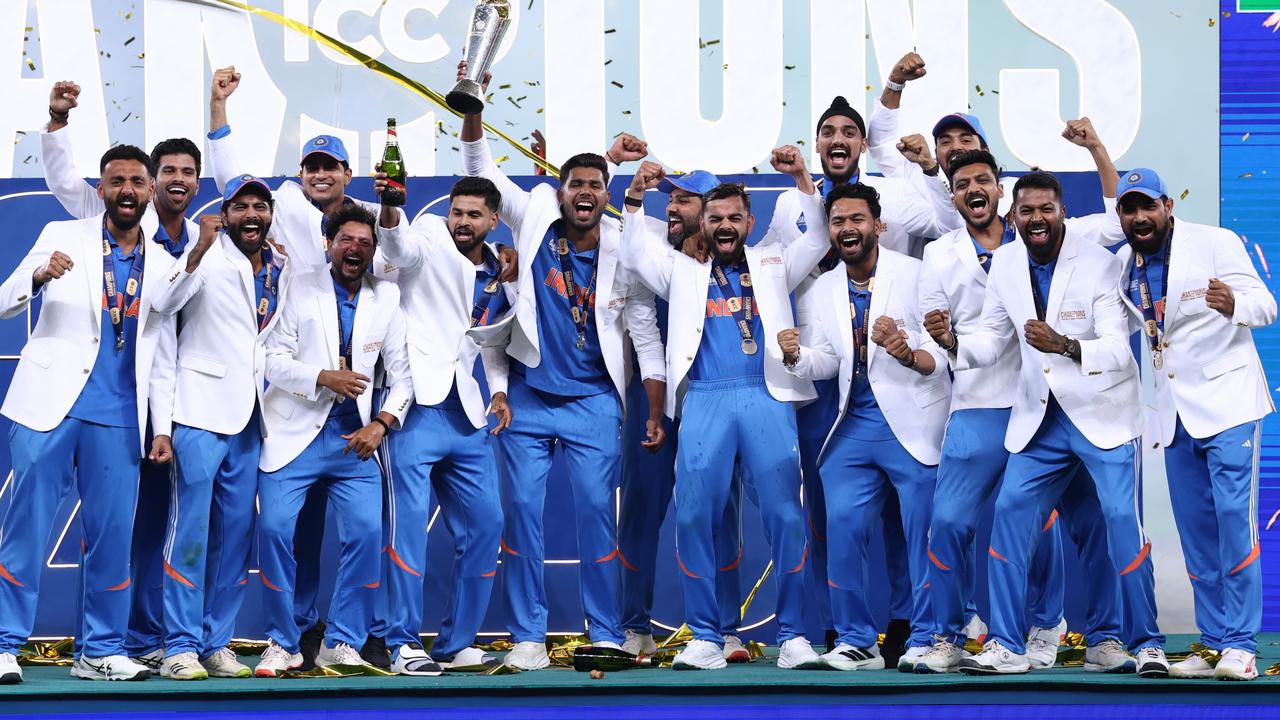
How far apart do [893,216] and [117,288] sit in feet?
10.9

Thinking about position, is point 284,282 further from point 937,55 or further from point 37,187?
point 937,55

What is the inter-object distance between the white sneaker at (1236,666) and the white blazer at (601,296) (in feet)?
8.16

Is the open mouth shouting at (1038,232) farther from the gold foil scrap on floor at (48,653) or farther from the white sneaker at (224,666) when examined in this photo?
the gold foil scrap on floor at (48,653)

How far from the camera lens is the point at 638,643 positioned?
6445 millimetres

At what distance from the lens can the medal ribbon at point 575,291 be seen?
20.7 ft

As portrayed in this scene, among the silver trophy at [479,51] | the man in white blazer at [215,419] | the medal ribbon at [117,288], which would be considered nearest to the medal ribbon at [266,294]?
the man in white blazer at [215,419]

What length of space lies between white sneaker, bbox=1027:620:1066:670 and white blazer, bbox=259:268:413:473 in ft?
9.13

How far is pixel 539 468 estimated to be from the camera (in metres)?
6.25

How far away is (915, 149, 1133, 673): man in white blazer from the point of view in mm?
5789

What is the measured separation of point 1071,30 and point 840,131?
208 centimetres

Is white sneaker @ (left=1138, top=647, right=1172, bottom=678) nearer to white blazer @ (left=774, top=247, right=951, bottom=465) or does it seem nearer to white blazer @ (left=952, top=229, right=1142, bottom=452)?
white blazer @ (left=952, top=229, right=1142, bottom=452)

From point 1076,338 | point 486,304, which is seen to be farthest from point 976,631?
point 486,304

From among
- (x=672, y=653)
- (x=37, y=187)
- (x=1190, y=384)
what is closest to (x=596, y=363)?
(x=672, y=653)

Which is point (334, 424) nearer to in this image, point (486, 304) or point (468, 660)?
point (486, 304)
